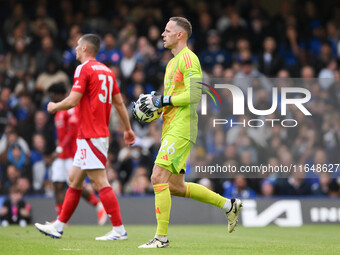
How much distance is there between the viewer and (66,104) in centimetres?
846

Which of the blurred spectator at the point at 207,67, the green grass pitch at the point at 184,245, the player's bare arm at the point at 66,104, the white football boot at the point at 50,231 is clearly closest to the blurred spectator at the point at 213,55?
the blurred spectator at the point at 207,67

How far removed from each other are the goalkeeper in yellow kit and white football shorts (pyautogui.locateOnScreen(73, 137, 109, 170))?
3.58 feet

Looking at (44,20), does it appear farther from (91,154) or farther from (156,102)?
(156,102)

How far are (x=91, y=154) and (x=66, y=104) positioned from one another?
70cm

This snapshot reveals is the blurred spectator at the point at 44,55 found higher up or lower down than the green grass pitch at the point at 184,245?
higher up

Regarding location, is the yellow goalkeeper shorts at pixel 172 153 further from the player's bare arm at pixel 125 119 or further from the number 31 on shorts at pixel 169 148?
the player's bare arm at pixel 125 119

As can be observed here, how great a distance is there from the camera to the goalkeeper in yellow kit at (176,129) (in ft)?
25.2

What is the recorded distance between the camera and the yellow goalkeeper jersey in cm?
771

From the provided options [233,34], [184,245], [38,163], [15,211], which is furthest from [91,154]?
[233,34]

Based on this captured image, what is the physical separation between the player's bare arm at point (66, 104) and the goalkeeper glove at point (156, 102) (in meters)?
1.07

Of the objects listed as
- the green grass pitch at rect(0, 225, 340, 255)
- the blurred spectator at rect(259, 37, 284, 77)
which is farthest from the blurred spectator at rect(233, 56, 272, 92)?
the green grass pitch at rect(0, 225, 340, 255)

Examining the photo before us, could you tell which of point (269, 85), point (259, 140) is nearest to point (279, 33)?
point (269, 85)

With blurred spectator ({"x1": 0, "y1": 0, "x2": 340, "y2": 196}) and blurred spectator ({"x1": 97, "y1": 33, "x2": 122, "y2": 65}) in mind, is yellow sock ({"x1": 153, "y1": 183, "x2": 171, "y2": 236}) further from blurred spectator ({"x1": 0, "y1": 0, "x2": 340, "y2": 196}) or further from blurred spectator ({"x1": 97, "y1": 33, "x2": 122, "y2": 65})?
blurred spectator ({"x1": 97, "y1": 33, "x2": 122, "y2": 65})

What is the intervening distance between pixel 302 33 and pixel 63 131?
8609 mm
